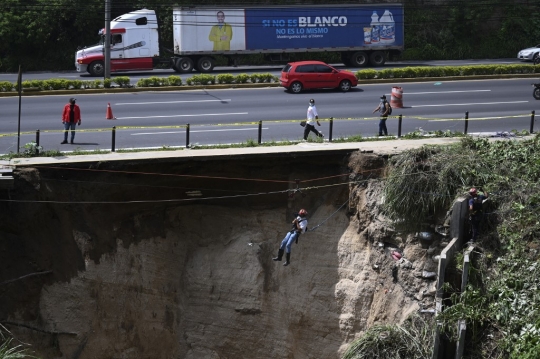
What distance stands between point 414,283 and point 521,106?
42.6 ft

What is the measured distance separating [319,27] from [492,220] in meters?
23.5

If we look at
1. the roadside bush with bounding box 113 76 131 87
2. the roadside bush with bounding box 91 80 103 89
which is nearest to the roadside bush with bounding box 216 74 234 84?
the roadside bush with bounding box 113 76 131 87

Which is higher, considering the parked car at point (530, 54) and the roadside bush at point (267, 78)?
the parked car at point (530, 54)

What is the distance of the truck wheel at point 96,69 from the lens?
124 feet

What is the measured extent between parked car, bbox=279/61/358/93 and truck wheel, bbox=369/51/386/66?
348 inches

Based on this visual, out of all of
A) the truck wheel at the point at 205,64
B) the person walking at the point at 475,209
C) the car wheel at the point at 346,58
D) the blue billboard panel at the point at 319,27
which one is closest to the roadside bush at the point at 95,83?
the truck wheel at the point at 205,64

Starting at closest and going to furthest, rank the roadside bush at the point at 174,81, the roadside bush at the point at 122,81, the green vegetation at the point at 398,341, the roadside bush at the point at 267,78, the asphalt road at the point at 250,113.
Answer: the green vegetation at the point at 398,341 → the asphalt road at the point at 250,113 → the roadside bush at the point at 122,81 → the roadside bush at the point at 174,81 → the roadside bush at the point at 267,78

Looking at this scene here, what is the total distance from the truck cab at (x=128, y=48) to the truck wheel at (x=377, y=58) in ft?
36.4

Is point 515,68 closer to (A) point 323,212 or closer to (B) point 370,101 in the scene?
(B) point 370,101

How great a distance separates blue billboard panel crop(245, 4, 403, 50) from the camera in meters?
39.6

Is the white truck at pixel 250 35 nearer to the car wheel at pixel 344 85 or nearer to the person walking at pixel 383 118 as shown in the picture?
the car wheel at pixel 344 85

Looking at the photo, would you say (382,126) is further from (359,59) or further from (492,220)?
(359,59)

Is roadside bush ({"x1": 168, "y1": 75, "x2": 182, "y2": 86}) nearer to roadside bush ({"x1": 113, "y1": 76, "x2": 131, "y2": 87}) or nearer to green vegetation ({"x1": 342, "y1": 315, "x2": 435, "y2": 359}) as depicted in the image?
roadside bush ({"x1": 113, "y1": 76, "x2": 131, "y2": 87})

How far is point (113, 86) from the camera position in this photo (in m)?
32.5
